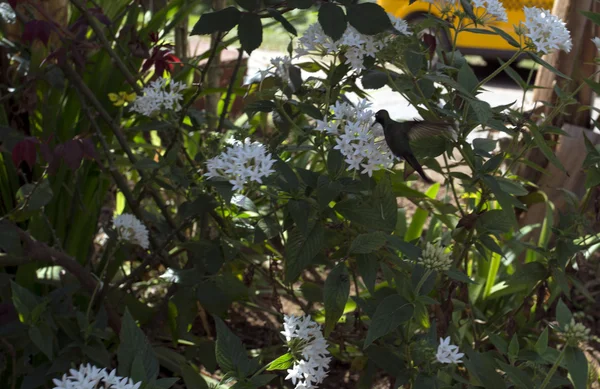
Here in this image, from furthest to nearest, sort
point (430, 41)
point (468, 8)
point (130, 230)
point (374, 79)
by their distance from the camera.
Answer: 1. point (430, 41)
2. point (130, 230)
3. point (374, 79)
4. point (468, 8)

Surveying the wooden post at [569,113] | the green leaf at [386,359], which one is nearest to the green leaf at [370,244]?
the green leaf at [386,359]

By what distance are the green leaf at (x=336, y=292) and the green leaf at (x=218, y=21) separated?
0.46m

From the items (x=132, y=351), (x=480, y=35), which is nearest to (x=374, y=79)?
(x=132, y=351)

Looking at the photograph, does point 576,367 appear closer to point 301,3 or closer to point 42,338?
point 301,3

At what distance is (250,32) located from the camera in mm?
1217

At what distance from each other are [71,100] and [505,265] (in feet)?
5.10

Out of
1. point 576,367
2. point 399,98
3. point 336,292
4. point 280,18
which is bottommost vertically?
point 399,98

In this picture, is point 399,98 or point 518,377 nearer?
point 518,377

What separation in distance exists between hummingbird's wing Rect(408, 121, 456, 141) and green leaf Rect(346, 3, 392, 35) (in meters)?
0.19

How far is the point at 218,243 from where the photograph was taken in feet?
5.24

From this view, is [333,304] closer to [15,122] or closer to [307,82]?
[307,82]

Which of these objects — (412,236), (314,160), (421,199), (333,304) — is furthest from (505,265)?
(333,304)

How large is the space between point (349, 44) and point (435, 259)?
415mm

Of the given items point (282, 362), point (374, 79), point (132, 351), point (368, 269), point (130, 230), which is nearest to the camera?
point (132, 351)
